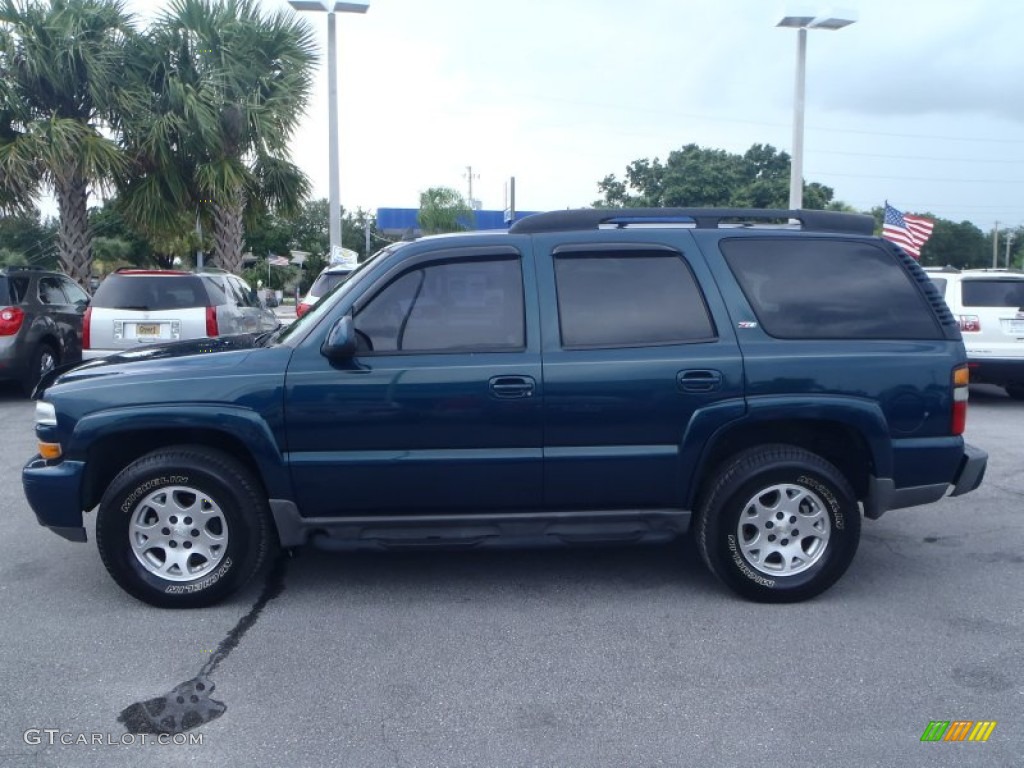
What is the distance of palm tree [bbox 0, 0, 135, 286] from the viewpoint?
1545 cm

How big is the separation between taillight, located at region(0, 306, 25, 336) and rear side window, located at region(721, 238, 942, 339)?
8.89m

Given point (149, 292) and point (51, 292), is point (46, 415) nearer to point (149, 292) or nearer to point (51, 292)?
point (149, 292)

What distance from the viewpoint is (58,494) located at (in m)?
4.80

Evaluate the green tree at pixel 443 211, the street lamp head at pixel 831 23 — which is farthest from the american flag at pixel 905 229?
the green tree at pixel 443 211

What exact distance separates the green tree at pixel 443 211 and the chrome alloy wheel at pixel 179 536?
31664 mm

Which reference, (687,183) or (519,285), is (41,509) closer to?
(519,285)

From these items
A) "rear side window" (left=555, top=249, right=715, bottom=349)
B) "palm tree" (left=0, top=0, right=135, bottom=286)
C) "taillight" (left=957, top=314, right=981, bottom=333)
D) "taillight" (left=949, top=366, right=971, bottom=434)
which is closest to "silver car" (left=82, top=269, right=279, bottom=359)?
"palm tree" (left=0, top=0, right=135, bottom=286)

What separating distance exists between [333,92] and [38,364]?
8.89 metres

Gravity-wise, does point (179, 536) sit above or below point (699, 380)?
below

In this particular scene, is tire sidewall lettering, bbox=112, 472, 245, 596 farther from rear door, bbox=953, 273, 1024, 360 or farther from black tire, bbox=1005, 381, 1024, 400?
black tire, bbox=1005, 381, 1024, 400

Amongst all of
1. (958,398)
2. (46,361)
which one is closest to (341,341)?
(958,398)

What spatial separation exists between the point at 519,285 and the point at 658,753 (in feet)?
7.79

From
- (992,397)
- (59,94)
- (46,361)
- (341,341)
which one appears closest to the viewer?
(341,341)

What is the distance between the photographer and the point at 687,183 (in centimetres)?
3412
